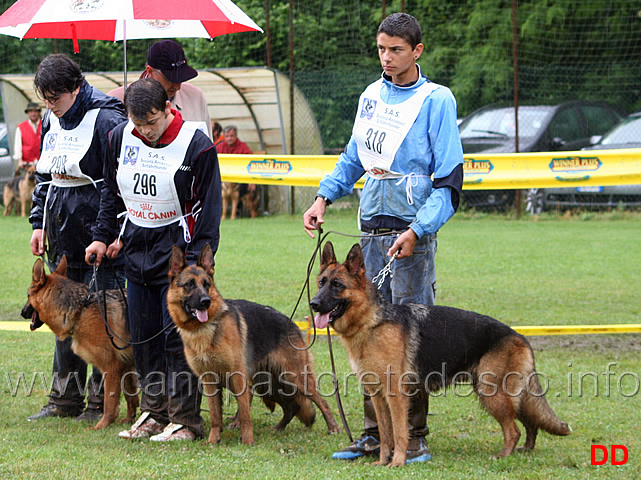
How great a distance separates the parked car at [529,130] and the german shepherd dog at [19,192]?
918 centimetres

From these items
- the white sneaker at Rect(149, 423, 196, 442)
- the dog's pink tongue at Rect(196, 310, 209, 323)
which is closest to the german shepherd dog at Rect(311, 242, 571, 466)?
the dog's pink tongue at Rect(196, 310, 209, 323)

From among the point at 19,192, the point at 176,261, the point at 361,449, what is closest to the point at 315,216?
the point at 176,261

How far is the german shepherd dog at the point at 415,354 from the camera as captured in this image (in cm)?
443

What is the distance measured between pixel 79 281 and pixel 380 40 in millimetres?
2733

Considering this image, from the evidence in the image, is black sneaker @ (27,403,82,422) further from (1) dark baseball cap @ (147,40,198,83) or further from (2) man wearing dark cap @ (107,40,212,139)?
(1) dark baseball cap @ (147,40,198,83)

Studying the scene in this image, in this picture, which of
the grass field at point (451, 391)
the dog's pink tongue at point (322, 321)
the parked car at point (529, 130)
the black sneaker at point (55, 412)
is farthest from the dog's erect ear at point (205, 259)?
the parked car at point (529, 130)

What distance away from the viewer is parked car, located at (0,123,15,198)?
63.6ft

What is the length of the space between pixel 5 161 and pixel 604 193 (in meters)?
13.5

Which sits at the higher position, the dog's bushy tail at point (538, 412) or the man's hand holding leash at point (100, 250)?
the man's hand holding leash at point (100, 250)

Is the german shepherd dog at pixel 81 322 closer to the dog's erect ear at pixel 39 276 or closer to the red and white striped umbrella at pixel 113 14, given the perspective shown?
the dog's erect ear at pixel 39 276

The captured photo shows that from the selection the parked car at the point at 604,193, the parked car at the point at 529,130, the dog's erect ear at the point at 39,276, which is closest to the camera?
the dog's erect ear at the point at 39,276

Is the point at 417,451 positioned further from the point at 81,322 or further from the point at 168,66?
the point at 168,66

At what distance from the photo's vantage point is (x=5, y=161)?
19484mm

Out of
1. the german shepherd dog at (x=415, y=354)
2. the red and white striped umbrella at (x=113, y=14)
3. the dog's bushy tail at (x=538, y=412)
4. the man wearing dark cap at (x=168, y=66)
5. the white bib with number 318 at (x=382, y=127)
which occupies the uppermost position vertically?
the red and white striped umbrella at (x=113, y=14)
